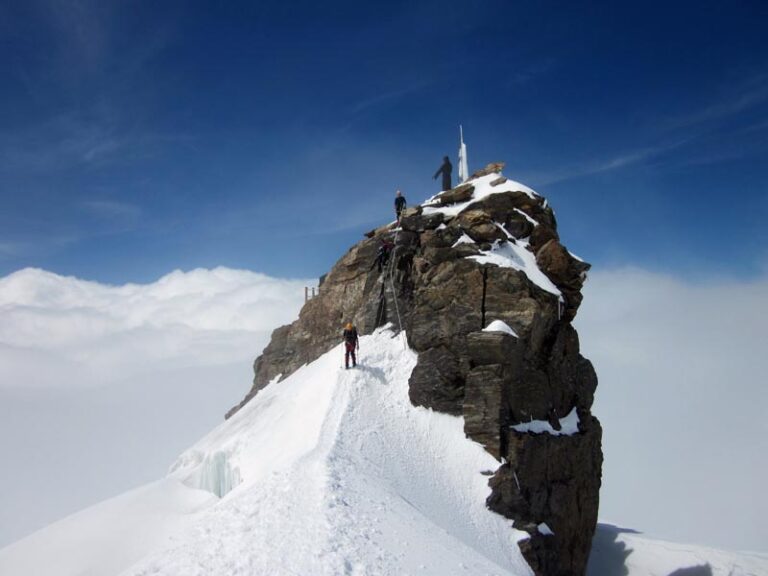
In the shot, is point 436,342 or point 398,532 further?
point 436,342

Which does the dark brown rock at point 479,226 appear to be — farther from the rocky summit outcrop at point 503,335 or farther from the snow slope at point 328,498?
the snow slope at point 328,498

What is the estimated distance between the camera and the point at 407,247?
89.4 ft

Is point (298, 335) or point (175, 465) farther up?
point (298, 335)

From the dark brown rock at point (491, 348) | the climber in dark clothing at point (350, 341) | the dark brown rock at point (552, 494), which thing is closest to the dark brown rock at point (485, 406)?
the dark brown rock at point (491, 348)

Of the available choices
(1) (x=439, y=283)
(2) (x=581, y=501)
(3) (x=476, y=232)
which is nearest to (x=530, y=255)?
(3) (x=476, y=232)

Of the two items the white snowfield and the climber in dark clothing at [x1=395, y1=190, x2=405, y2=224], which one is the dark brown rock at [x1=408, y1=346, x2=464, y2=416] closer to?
the white snowfield

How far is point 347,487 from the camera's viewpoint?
15.2 m

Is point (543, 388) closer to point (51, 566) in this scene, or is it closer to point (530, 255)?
point (530, 255)

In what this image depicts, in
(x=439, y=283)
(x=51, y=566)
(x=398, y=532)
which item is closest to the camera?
(x=398, y=532)

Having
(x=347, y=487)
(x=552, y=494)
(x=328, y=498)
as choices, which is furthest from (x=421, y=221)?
(x=328, y=498)

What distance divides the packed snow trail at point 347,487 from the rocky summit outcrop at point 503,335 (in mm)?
1121

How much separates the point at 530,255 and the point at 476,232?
2963 mm

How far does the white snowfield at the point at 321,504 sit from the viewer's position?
1216cm

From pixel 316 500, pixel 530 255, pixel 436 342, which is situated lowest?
pixel 316 500
